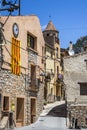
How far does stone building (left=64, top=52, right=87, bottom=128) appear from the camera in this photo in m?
34.4

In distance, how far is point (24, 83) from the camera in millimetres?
31250

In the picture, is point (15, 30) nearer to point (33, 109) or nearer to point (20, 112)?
point (20, 112)

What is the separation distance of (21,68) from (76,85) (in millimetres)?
7564

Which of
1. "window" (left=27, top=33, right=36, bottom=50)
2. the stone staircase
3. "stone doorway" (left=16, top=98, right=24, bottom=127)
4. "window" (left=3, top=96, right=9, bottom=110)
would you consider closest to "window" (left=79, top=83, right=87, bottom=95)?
"window" (left=27, top=33, right=36, bottom=50)

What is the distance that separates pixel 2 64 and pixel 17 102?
522 centimetres

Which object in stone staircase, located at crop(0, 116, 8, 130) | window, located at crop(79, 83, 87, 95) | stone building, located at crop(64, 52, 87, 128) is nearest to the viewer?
stone staircase, located at crop(0, 116, 8, 130)

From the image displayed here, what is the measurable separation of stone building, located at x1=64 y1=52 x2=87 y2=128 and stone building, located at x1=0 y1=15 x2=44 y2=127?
9.27 ft

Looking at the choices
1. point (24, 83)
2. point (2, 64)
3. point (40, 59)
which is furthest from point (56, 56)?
point (2, 64)

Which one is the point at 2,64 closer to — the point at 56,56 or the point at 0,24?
the point at 0,24

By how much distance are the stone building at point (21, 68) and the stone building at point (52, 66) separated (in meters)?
14.9

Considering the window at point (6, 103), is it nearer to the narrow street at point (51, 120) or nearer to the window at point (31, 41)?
the narrow street at point (51, 120)

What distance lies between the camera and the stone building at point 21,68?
27469 mm

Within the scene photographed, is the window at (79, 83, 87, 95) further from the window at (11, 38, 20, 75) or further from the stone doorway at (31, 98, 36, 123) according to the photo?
the window at (11, 38, 20, 75)

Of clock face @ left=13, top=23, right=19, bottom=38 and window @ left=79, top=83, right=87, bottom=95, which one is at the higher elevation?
clock face @ left=13, top=23, right=19, bottom=38
